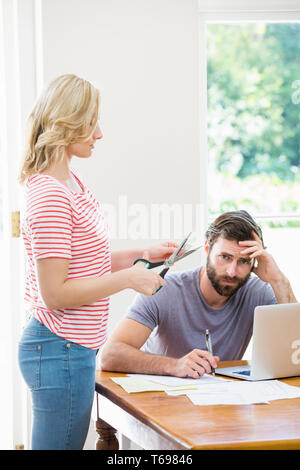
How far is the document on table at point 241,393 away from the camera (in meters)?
1.73

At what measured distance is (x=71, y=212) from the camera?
164cm

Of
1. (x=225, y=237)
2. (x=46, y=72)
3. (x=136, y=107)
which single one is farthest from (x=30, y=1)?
(x=225, y=237)

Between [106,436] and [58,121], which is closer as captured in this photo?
[58,121]

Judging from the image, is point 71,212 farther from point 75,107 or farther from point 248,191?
point 248,191

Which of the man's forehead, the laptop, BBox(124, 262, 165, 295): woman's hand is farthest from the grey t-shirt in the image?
BBox(124, 262, 165, 295): woman's hand

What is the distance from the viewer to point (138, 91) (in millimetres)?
2918

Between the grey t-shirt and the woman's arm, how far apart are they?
0.65m

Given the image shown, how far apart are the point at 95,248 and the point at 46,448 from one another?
50 centimetres

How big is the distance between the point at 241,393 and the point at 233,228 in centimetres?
73

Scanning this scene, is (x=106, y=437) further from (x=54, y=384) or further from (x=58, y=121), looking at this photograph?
(x=58, y=121)

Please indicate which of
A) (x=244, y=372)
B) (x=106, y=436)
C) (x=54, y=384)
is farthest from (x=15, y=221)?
(x=54, y=384)

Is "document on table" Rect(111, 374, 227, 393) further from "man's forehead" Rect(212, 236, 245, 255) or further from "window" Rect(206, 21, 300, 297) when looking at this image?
"window" Rect(206, 21, 300, 297)

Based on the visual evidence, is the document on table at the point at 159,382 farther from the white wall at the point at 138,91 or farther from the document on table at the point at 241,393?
the white wall at the point at 138,91

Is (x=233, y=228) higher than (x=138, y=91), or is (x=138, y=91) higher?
(x=138, y=91)
